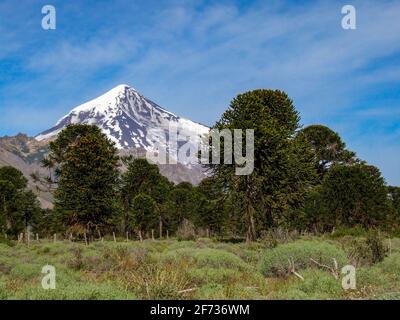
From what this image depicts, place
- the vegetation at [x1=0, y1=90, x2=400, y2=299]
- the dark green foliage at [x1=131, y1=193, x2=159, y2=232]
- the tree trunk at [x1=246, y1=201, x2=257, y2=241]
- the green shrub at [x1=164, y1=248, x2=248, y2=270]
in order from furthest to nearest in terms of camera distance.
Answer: the dark green foliage at [x1=131, y1=193, x2=159, y2=232] → the tree trunk at [x1=246, y1=201, x2=257, y2=241] → the green shrub at [x1=164, y1=248, x2=248, y2=270] → the vegetation at [x1=0, y1=90, x2=400, y2=299]

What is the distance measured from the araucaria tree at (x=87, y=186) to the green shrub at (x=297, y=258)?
77.9 ft

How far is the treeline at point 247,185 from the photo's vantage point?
30.5 m

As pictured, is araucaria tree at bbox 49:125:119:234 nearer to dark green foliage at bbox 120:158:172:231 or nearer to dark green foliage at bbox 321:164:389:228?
dark green foliage at bbox 120:158:172:231

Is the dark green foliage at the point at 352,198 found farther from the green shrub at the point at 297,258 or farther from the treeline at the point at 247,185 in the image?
the green shrub at the point at 297,258

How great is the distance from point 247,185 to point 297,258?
1597cm

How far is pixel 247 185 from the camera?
31.1 m

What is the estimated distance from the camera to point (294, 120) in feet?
116

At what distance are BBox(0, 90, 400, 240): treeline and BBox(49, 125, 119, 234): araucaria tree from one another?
82 millimetres

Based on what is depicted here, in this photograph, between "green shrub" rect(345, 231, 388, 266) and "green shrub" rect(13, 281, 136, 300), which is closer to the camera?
"green shrub" rect(13, 281, 136, 300)

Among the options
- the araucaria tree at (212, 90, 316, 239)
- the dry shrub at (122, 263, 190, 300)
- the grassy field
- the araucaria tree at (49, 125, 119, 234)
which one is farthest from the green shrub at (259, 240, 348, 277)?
the araucaria tree at (49, 125, 119, 234)

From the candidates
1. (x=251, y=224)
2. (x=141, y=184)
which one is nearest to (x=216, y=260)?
(x=251, y=224)

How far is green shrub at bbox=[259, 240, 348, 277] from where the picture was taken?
14883 mm
